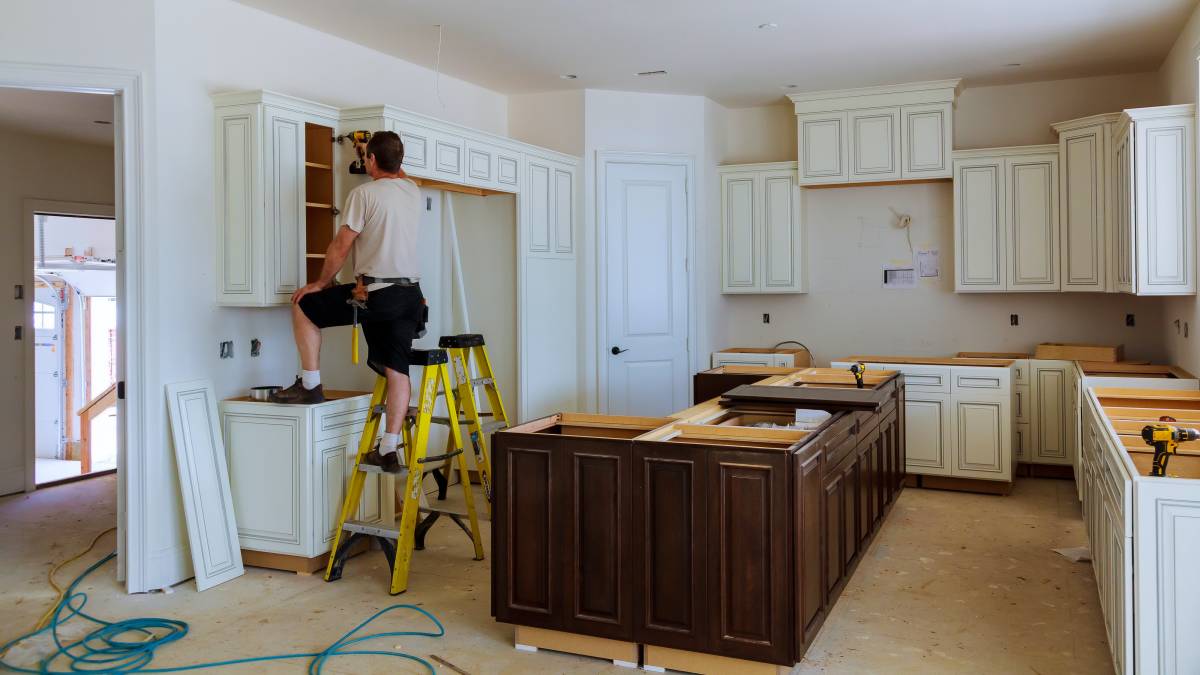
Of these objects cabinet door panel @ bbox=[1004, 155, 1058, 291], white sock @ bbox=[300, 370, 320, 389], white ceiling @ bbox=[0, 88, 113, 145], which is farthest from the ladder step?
cabinet door panel @ bbox=[1004, 155, 1058, 291]

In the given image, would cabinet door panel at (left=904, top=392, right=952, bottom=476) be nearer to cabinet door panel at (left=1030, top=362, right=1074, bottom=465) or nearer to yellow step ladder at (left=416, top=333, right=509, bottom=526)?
cabinet door panel at (left=1030, top=362, right=1074, bottom=465)

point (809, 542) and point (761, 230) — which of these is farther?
point (761, 230)

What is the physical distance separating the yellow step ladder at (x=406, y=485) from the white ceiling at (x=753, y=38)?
2.09 metres

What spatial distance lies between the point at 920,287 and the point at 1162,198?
8.30ft

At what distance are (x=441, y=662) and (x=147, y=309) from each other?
226cm

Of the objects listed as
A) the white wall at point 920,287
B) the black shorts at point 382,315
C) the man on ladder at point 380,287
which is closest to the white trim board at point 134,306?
the man on ladder at point 380,287

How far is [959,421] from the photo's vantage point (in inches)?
237

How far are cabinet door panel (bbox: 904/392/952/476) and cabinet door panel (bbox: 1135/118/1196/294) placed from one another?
63.6 inches

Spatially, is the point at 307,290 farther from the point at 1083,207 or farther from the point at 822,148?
the point at 1083,207

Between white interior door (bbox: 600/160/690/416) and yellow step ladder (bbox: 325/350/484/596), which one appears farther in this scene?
white interior door (bbox: 600/160/690/416)

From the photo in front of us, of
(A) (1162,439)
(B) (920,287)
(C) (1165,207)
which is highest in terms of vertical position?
(C) (1165,207)

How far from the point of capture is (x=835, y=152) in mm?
6965

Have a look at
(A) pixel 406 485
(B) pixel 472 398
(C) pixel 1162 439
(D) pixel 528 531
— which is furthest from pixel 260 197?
(C) pixel 1162 439

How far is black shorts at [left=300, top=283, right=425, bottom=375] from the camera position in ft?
14.0
